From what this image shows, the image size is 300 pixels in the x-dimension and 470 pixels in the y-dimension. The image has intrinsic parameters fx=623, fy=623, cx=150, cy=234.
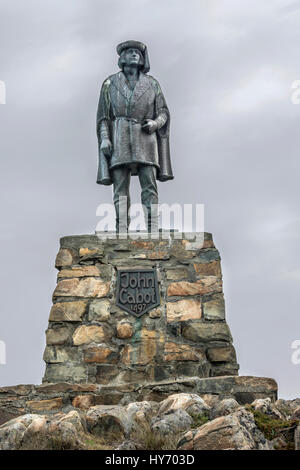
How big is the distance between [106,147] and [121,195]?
0.57 m

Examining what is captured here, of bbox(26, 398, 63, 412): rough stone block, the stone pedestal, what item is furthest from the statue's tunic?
bbox(26, 398, 63, 412): rough stone block

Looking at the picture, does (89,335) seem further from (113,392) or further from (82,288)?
(113,392)

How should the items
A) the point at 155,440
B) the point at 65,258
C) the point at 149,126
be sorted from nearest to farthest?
the point at 155,440
the point at 65,258
the point at 149,126

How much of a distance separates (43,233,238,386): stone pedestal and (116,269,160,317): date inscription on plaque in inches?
2.0

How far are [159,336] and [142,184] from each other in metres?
1.85

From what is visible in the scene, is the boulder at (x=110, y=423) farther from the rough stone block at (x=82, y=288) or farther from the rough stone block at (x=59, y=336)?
the rough stone block at (x=82, y=288)

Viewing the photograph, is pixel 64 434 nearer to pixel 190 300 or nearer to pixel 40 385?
pixel 40 385

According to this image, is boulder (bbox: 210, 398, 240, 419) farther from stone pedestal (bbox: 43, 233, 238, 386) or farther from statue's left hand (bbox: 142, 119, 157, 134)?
statue's left hand (bbox: 142, 119, 157, 134)

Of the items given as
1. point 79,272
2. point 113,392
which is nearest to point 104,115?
point 79,272

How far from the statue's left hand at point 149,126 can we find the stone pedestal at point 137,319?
4.06 feet

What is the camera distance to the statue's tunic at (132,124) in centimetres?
704

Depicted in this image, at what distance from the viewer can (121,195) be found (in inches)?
277

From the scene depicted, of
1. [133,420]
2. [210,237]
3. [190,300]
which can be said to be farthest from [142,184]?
[133,420]

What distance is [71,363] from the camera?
610cm
